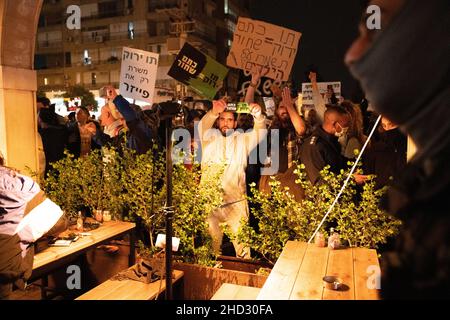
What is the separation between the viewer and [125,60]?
19.9ft

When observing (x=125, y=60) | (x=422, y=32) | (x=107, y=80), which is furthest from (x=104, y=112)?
(x=107, y=80)


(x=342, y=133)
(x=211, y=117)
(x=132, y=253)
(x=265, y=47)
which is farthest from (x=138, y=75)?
(x=342, y=133)

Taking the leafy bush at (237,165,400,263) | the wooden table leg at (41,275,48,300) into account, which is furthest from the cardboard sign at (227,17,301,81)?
the wooden table leg at (41,275,48,300)

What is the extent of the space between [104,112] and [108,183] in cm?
194

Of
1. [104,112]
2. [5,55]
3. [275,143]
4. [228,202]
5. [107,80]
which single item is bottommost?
[228,202]

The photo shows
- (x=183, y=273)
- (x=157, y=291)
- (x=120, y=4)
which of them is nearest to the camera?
(x=157, y=291)

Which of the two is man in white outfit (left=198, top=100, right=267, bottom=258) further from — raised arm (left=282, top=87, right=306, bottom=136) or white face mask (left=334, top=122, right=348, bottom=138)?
white face mask (left=334, top=122, right=348, bottom=138)

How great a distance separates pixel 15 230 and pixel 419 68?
3469 millimetres

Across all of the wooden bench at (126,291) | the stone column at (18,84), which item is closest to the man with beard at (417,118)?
the wooden bench at (126,291)

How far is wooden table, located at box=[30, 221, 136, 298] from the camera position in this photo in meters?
3.82

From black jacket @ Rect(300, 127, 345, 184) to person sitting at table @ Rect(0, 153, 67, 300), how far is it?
303 cm

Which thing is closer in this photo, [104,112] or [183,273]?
[183,273]
